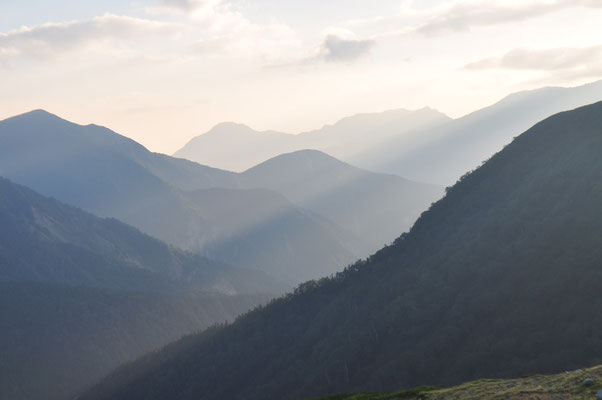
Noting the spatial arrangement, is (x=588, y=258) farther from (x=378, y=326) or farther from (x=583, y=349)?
(x=378, y=326)

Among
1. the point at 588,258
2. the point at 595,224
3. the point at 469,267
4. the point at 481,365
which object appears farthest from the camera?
the point at 469,267

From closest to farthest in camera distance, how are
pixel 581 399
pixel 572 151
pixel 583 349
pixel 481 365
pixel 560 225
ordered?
pixel 581 399 → pixel 583 349 → pixel 481 365 → pixel 560 225 → pixel 572 151

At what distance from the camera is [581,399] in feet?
168

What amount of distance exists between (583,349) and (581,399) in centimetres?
7008

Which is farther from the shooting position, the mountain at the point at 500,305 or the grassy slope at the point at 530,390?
the mountain at the point at 500,305

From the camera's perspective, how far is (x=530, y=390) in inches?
2249

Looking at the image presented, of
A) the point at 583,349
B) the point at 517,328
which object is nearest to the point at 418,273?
the point at 517,328

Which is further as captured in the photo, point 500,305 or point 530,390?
point 500,305

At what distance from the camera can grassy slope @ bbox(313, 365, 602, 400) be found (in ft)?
176

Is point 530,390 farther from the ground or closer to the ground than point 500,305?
farther from the ground

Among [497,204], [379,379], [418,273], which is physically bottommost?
[379,379]

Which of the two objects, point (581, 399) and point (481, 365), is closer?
point (581, 399)

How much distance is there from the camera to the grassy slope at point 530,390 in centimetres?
5374

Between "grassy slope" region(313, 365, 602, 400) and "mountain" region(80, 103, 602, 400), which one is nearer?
"grassy slope" region(313, 365, 602, 400)
